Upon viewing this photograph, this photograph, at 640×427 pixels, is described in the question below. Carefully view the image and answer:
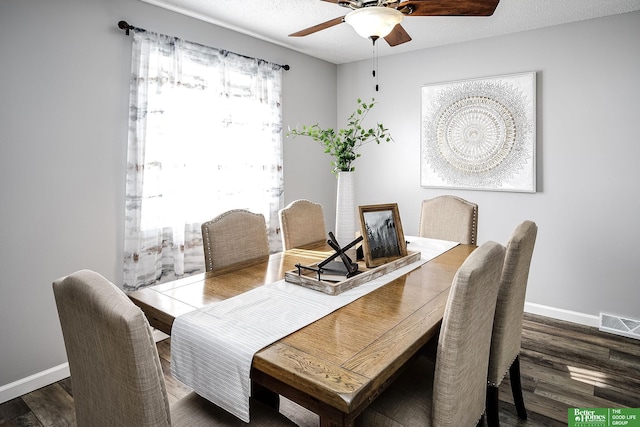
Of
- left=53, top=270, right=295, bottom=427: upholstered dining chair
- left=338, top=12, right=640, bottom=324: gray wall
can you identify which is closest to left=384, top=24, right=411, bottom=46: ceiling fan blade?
left=338, top=12, right=640, bottom=324: gray wall

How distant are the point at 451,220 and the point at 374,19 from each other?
1.59 metres

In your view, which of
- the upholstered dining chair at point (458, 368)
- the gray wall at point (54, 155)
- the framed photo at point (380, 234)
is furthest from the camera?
the gray wall at point (54, 155)

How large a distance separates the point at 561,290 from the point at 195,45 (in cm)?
359

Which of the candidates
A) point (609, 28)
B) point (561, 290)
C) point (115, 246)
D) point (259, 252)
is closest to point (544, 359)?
point (561, 290)

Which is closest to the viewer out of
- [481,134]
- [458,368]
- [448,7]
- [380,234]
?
[458,368]

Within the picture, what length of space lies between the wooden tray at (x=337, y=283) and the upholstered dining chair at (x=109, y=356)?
0.78 meters

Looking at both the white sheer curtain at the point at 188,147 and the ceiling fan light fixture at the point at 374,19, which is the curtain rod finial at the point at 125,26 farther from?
the ceiling fan light fixture at the point at 374,19

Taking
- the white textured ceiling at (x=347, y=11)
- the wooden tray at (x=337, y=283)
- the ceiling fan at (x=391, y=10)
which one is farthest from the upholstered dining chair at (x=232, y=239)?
the white textured ceiling at (x=347, y=11)

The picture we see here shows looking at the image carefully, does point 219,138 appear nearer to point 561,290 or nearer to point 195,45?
point 195,45

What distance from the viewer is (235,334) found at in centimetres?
126

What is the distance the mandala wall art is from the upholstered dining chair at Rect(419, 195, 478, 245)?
0.89 metres

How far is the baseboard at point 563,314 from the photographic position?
10.6 feet

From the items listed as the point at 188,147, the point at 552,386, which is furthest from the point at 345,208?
the point at 552,386

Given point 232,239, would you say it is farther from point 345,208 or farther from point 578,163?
point 578,163
